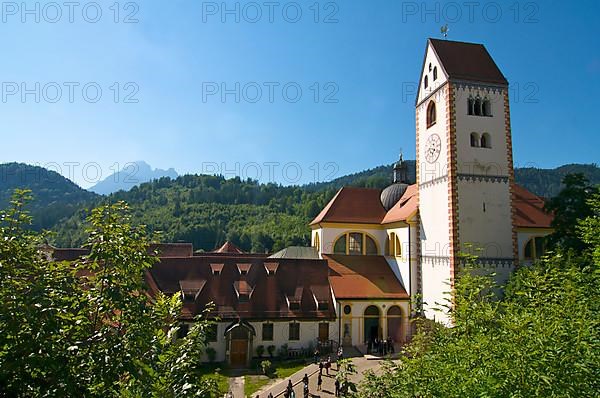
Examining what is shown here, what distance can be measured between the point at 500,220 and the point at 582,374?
21.2 meters

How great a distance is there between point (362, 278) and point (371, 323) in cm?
337

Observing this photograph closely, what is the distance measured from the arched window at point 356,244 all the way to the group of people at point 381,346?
8077 millimetres

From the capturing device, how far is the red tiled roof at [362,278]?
30.0m

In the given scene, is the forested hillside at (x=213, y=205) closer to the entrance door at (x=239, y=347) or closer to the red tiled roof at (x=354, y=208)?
the red tiled roof at (x=354, y=208)

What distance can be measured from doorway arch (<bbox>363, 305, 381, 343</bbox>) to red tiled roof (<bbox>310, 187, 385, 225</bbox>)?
798cm

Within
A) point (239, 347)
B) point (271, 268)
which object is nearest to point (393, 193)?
point (271, 268)

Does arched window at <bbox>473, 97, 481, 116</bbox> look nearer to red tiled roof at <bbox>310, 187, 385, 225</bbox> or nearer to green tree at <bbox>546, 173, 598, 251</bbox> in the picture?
green tree at <bbox>546, 173, 598, 251</bbox>

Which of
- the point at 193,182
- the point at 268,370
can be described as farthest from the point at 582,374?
the point at 193,182

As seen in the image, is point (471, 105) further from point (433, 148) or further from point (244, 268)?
point (244, 268)

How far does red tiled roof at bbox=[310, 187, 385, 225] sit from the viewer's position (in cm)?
3498

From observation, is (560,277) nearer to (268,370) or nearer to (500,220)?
(500,220)

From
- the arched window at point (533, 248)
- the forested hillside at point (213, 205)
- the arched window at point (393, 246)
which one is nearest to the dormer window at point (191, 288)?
the arched window at point (393, 246)

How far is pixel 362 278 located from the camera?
1237 inches

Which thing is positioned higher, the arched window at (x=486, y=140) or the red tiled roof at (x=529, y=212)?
the arched window at (x=486, y=140)
